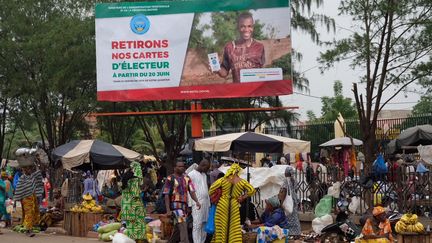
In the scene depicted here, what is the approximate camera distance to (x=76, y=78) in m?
29.1

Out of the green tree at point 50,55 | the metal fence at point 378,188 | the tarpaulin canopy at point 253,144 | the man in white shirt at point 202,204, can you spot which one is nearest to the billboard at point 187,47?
the green tree at point 50,55

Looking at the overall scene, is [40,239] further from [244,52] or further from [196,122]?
[244,52]

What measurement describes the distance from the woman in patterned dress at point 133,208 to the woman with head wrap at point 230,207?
237 cm

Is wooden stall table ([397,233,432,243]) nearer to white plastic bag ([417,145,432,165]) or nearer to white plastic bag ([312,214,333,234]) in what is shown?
white plastic bag ([312,214,333,234])

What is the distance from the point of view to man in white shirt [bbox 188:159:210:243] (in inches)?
538

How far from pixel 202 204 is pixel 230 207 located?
1.00m

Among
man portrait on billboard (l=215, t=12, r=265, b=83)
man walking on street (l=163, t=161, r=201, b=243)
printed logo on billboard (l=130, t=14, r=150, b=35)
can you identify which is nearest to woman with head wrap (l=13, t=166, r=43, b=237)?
man walking on street (l=163, t=161, r=201, b=243)

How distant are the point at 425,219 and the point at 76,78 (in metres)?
17.7

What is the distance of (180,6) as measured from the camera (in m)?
24.7

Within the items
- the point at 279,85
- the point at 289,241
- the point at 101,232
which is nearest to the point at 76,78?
the point at 279,85

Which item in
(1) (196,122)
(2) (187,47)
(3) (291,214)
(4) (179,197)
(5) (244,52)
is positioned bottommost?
(3) (291,214)

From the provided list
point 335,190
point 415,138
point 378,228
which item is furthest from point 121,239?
point 415,138

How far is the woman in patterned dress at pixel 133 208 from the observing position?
48.5ft

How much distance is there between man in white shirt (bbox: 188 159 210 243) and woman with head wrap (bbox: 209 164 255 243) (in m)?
0.72
